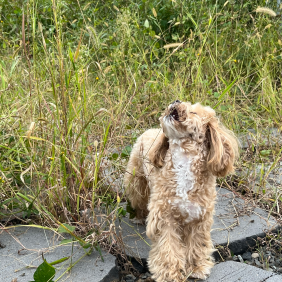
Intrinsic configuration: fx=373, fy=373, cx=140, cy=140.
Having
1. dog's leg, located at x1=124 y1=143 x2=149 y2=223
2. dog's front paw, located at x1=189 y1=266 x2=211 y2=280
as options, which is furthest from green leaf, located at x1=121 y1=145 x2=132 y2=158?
dog's front paw, located at x1=189 y1=266 x2=211 y2=280

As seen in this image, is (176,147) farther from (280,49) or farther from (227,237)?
(280,49)

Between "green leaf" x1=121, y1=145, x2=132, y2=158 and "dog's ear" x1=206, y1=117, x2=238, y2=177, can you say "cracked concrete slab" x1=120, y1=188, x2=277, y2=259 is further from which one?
"dog's ear" x1=206, y1=117, x2=238, y2=177

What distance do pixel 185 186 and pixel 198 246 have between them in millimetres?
443

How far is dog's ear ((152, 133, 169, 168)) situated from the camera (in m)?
2.29

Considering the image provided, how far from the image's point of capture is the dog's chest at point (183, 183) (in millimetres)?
2170

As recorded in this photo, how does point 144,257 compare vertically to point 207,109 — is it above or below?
below

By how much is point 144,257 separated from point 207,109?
3.44 ft

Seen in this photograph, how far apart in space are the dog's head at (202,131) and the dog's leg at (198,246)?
353 millimetres

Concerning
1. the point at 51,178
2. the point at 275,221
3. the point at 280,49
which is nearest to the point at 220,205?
the point at 275,221

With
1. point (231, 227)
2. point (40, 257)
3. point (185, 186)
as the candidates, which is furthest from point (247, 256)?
point (40, 257)

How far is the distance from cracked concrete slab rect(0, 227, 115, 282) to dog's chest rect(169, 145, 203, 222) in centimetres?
57

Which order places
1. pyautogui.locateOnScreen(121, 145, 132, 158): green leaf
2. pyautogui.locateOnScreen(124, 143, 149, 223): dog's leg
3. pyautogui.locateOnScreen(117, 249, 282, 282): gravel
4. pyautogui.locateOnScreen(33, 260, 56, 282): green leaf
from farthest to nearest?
1. pyautogui.locateOnScreen(121, 145, 132, 158): green leaf
2. pyautogui.locateOnScreen(124, 143, 149, 223): dog's leg
3. pyautogui.locateOnScreen(117, 249, 282, 282): gravel
4. pyautogui.locateOnScreen(33, 260, 56, 282): green leaf

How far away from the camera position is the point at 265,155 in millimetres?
3648

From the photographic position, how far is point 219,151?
83.1 inches
